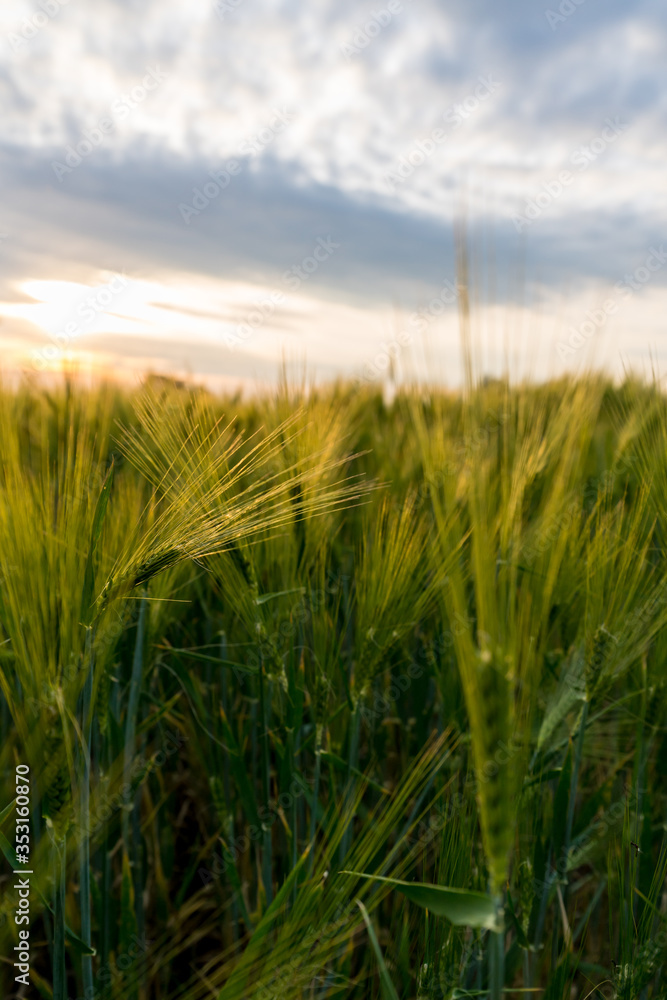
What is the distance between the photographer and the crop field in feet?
2.16

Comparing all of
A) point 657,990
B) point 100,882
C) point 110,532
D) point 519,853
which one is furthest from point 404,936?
point 110,532

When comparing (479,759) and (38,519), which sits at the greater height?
(38,519)

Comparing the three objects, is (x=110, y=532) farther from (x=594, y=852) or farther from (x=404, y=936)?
(x=594, y=852)

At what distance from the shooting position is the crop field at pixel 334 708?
659mm

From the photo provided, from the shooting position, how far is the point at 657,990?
38.6 inches

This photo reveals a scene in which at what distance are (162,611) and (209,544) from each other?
0.42 metres

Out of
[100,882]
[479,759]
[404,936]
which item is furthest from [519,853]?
[100,882]

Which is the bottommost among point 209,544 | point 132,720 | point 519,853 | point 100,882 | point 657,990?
point 657,990

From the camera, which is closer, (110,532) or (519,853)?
(519,853)

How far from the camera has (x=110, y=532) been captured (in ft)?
3.34

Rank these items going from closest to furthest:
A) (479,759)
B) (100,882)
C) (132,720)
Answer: (479,759) → (132,720) → (100,882)

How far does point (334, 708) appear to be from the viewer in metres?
1.09

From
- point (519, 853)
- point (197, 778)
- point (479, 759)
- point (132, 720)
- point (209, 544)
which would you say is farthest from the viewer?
point (197, 778)

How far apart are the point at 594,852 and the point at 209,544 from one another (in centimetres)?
90
